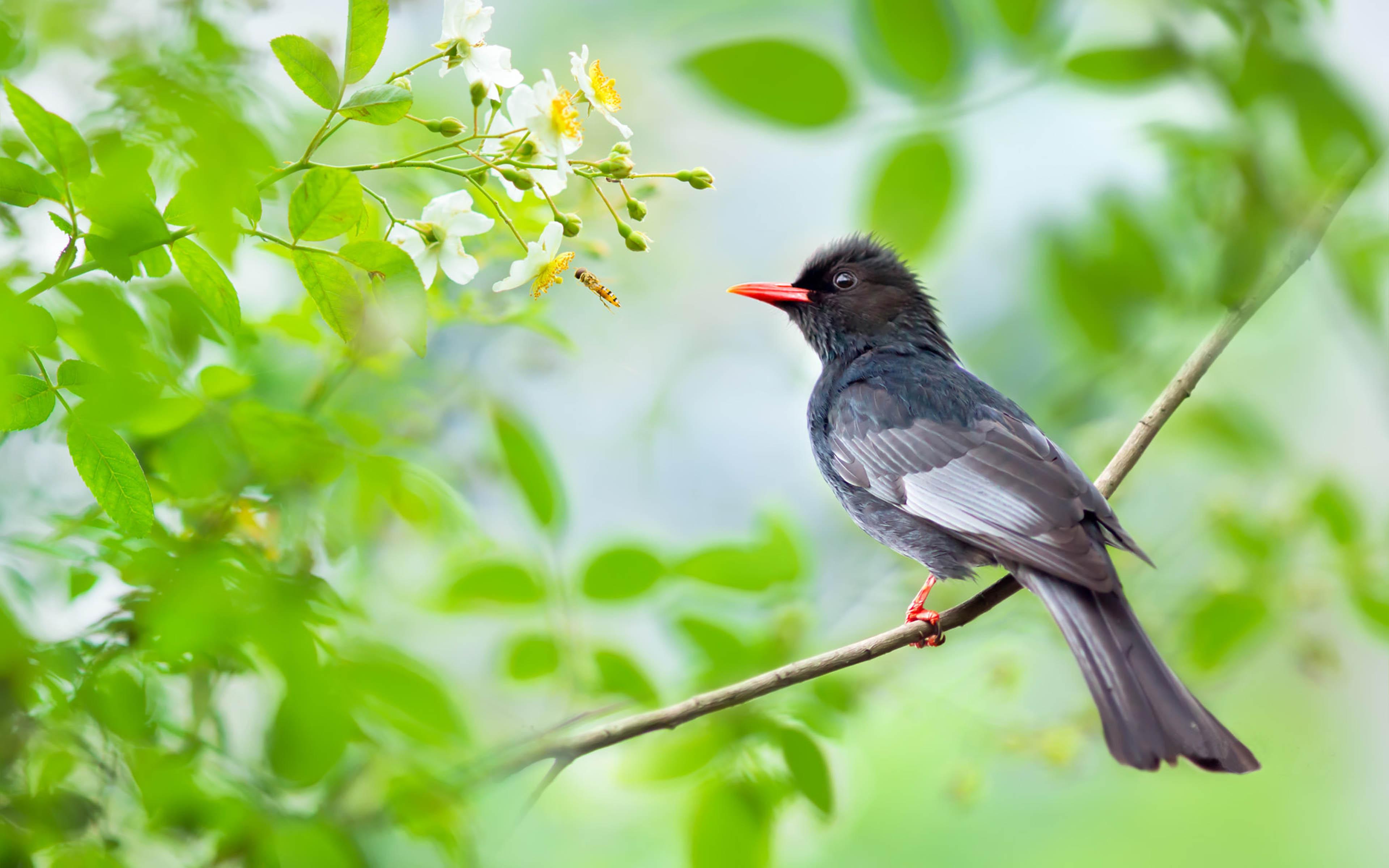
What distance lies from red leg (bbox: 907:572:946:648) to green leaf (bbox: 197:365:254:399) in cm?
169

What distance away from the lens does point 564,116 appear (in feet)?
4.71

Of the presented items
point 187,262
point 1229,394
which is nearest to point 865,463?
point 1229,394

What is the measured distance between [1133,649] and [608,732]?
1144 millimetres

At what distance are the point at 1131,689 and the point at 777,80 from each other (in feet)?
4.93

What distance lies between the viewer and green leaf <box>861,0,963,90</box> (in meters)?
1.13

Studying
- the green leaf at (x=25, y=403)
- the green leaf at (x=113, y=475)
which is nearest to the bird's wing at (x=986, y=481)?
the green leaf at (x=113, y=475)

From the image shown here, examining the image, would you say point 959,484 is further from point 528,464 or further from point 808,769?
point 528,464

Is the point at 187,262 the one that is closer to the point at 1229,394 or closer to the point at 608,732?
the point at 608,732

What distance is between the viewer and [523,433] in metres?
1.91

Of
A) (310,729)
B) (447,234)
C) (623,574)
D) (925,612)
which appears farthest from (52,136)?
(925,612)

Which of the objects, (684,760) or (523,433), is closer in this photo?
(523,433)

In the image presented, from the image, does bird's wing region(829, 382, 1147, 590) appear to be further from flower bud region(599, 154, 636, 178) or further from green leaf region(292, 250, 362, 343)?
green leaf region(292, 250, 362, 343)

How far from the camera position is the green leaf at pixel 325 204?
1.23 m

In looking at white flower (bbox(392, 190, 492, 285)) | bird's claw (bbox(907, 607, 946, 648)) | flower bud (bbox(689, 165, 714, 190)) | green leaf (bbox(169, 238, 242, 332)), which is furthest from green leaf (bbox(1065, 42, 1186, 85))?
bird's claw (bbox(907, 607, 946, 648))
